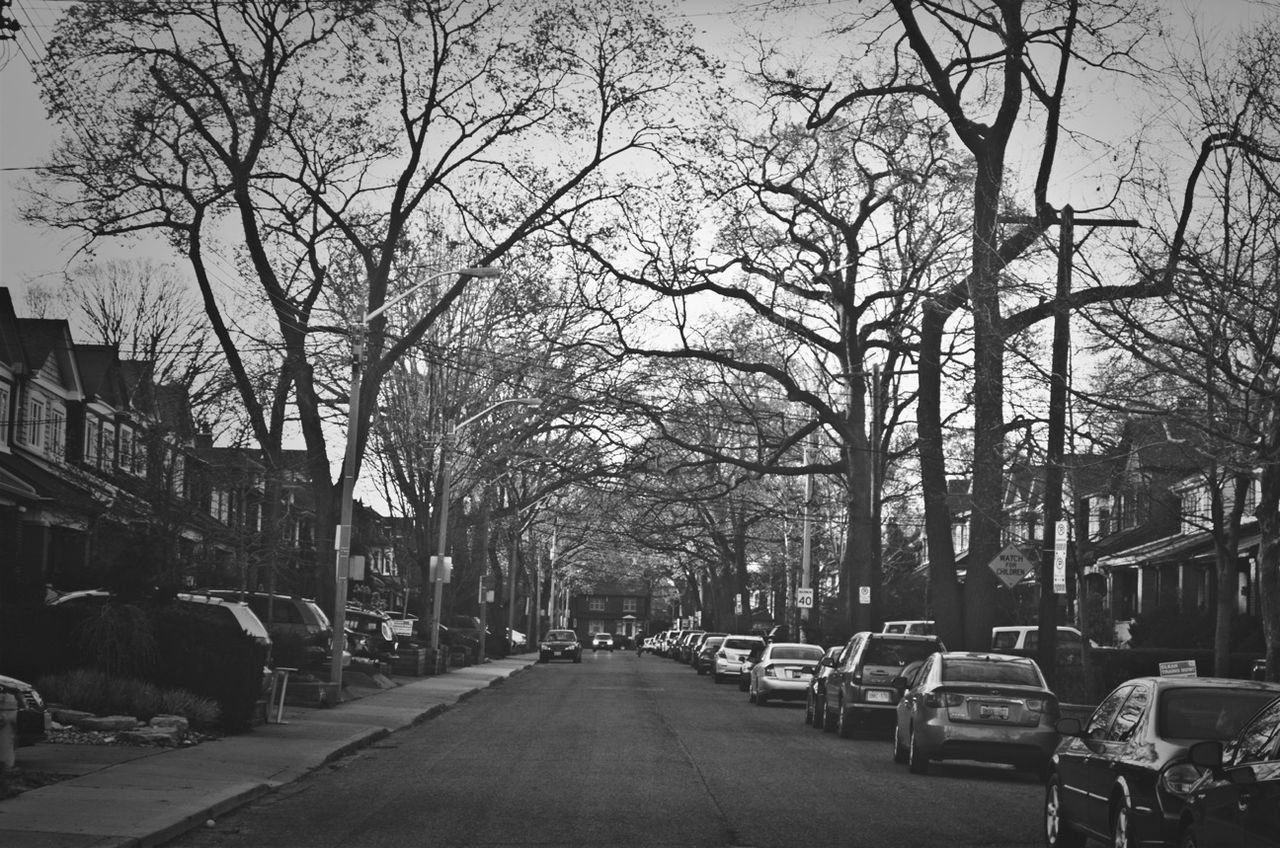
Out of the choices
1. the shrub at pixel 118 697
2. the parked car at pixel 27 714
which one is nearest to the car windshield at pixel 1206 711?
the parked car at pixel 27 714

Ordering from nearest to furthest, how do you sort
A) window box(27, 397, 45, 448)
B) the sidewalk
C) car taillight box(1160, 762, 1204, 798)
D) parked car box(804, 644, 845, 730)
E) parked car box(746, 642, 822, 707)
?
car taillight box(1160, 762, 1204, 798), the sidewalk, parked car box(804, 644, 845, 730), parked car box(746, 642, 822, 707), window box(27, 397, 45, 448)

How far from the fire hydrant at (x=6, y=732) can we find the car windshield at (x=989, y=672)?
10696mm

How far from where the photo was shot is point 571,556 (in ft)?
359

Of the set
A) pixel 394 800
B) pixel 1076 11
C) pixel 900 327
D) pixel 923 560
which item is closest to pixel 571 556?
pixel 923 560

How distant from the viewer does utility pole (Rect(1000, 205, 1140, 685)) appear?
61.2ft

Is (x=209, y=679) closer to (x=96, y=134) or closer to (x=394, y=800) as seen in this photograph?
(x=394, y=800)

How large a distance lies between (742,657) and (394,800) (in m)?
36.6

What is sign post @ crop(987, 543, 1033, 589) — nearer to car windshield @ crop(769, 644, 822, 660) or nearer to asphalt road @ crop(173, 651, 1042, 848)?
asphalt road @ crop(173, 651, 1042, 848)

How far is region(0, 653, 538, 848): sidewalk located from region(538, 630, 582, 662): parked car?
164ft

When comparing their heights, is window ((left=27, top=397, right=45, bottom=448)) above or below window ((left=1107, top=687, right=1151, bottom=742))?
above

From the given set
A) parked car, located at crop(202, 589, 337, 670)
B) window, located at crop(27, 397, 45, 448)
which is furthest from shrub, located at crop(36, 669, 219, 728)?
window, located at crop(27, 397, 45, 448)

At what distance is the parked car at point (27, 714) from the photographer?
15.9m

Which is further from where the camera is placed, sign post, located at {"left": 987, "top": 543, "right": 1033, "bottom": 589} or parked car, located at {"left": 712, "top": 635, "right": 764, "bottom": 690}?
parked car, located at {"left": 712, "top": 635, "right": 764, "bottom": 690}

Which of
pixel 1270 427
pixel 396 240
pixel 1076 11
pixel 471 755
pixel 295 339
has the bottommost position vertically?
pixel 471 755
